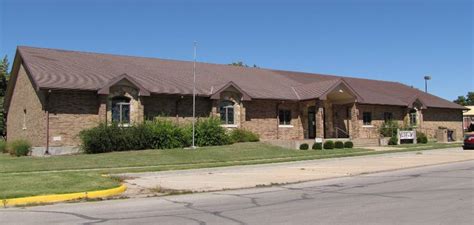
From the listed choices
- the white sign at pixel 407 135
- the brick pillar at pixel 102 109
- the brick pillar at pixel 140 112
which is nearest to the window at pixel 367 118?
the white sign at pixel 407 135

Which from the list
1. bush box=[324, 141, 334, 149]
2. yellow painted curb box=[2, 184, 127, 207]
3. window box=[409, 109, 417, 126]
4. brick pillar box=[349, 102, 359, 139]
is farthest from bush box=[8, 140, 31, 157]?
window box=[409, 109, 417, 126]

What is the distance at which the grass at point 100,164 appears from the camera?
13.7m

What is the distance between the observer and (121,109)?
97.9 ft

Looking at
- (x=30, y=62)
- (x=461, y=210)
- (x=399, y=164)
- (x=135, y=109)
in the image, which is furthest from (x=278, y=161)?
(x=30, y=62)

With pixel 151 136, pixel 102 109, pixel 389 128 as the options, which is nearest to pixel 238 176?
pixel 151 136

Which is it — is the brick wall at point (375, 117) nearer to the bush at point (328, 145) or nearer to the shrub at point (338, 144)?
the shrub at point (338, 144)

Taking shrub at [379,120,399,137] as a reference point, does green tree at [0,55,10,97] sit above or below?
above

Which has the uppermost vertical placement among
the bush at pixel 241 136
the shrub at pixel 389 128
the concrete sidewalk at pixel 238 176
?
the shrub at pixel 389 128

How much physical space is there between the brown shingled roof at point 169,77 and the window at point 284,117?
1215 mm

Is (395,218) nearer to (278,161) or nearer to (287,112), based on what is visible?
(278,161)

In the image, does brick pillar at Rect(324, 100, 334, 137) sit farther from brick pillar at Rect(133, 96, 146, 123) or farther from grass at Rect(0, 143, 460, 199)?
brick pillar at Rect(133, 96, 146, 123)

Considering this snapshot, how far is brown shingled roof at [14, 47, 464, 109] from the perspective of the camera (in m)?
29.5

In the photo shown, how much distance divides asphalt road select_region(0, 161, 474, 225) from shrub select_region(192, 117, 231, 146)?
16.7 metres

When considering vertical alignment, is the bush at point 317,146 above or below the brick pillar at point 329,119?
below
